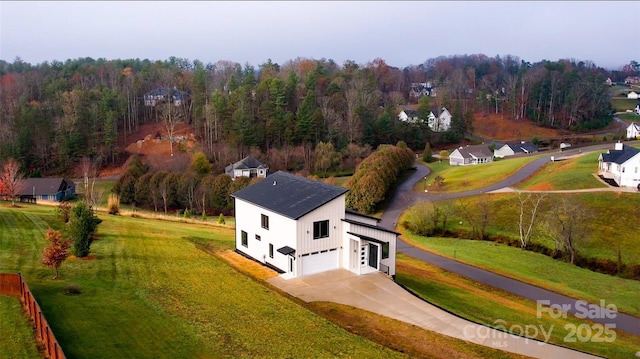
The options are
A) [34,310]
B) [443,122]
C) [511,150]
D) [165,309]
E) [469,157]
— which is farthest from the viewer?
[443,122]

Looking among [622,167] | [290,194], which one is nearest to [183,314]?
[290,194]

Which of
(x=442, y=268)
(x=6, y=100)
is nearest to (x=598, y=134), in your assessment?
(x=442, y=268)

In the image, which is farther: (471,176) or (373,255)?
(471,176)

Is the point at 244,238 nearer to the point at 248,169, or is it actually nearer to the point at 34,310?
the point at 34,310

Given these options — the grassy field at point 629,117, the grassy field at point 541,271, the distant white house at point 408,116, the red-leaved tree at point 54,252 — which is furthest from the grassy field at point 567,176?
the grassy field at point 629,117

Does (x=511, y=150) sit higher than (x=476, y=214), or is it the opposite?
(x=511, y=150)

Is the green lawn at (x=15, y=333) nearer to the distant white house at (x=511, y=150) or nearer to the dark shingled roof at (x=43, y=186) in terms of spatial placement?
the dark shingled roof at (x=43, y=186)
